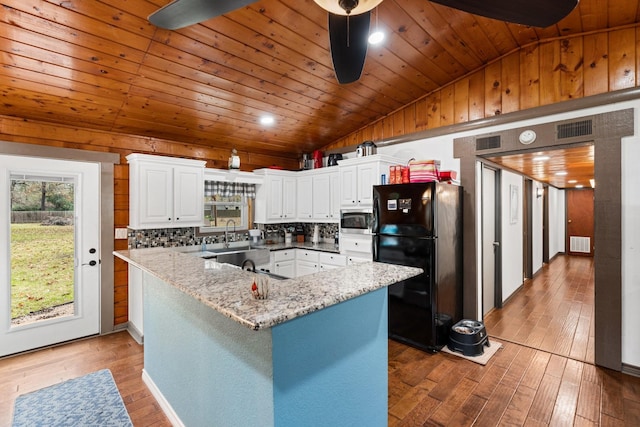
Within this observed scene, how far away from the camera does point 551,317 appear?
4082mm

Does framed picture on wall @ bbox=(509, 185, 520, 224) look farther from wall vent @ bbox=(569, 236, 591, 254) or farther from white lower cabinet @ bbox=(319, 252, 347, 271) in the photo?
wall vent @ bbox=(569, 236, 591, 254)

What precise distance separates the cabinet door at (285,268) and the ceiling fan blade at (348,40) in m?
3.35

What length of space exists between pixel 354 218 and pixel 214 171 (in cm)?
207

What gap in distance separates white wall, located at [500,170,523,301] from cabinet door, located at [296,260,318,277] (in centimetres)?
269

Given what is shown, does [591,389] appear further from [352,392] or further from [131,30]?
[131,30]

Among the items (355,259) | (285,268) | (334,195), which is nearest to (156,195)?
(285,268)

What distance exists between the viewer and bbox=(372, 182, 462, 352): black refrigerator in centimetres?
313

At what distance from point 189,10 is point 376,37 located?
6.24 ft

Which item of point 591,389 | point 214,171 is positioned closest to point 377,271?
point 591,389

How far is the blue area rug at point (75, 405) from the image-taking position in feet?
7.20

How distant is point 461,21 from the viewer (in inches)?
109

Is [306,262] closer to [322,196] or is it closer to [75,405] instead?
[322,196]

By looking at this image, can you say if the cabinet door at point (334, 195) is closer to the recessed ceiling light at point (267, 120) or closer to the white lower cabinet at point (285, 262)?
the white lower cabinet at point (285, 262)

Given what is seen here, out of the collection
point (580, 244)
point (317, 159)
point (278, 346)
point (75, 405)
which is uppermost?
point (317, 159)
